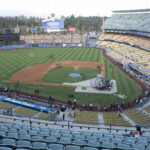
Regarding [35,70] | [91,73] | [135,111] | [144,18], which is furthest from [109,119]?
[144,18]

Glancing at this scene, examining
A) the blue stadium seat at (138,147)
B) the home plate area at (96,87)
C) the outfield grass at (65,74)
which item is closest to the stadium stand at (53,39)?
the outfield grass at (65,74)

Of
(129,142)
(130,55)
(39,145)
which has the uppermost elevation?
(130,55)

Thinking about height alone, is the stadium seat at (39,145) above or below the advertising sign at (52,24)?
below

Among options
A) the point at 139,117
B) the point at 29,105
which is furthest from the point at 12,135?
the point at 139,117

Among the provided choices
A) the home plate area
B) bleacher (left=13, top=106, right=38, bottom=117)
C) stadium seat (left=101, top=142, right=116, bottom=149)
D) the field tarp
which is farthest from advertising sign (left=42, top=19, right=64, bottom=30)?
stadium seat (left=101, top=142, right=116, bottom=149)

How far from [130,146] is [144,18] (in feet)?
229

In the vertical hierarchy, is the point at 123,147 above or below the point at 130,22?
below

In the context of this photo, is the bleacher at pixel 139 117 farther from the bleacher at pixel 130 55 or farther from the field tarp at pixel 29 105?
the bleacher at pixel 130 55

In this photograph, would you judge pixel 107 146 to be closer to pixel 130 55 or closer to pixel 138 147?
pixel 138 147

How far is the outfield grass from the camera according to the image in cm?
3394

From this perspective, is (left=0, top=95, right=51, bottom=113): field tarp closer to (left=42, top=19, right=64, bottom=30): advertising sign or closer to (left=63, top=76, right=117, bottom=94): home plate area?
(left=63, top=76, right=117, bottom=94): home plate area

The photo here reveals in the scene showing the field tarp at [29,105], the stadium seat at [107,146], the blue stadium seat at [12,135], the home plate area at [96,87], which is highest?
the blue stadium seat at [12,135]

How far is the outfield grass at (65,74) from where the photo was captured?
33.9m

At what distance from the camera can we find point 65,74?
37750mm
